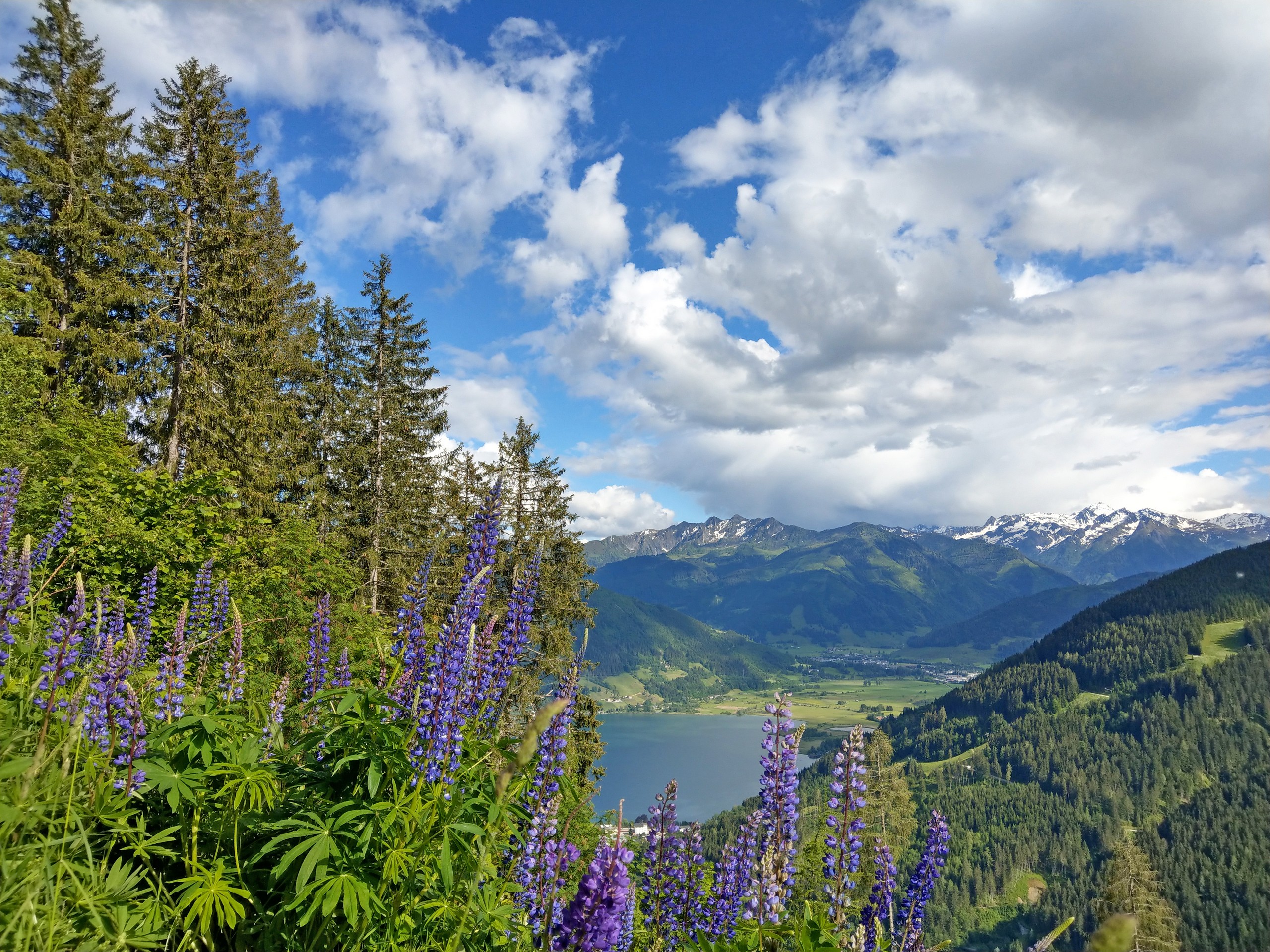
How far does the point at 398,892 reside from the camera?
3260 millimetres

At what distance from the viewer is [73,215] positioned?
20000 mm

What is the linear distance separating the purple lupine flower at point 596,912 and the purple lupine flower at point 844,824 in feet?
6.81

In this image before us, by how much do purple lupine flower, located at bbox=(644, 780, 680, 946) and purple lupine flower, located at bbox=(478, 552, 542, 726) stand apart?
1.65 metres

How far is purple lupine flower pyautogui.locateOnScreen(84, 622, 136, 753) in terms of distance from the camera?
4.29m

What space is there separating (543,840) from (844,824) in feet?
7.05

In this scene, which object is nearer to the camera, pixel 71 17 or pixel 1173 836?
pixel 71 17

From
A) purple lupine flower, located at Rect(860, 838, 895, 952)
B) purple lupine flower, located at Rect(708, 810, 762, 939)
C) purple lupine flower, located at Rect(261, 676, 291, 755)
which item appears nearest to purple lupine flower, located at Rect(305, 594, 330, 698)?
purple lupine flower, located at Rect(261, 676, 291, 755)

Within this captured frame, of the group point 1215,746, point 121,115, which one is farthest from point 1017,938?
point 121,115

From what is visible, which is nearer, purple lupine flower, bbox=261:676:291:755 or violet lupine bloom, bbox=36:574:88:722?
violet lupine bloom, bbox=36:574:88:722

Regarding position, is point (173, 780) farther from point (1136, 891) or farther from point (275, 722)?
point (1136, 891)

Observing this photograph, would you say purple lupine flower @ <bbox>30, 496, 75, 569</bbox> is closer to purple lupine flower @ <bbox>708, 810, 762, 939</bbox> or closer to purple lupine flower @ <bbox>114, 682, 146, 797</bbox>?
purple lupine flower @ <bbox>114, 682, 146, 797</bbox>

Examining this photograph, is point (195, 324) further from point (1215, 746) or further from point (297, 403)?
point (1215, 746)

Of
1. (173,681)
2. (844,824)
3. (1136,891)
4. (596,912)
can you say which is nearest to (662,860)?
(844,824)

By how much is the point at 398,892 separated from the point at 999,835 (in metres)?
208
